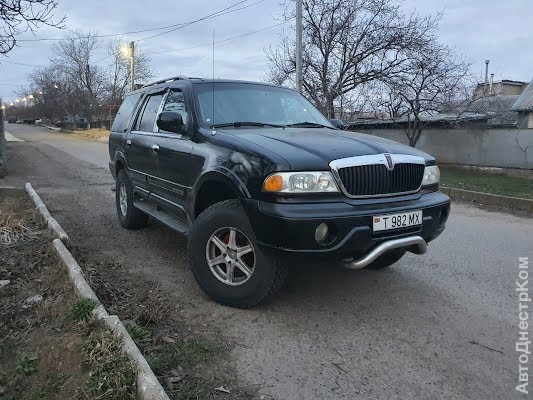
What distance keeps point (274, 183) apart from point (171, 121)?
153 centimetres

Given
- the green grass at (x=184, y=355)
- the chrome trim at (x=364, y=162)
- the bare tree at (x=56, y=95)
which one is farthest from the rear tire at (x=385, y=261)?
the bare tree at (x=56, y=95)

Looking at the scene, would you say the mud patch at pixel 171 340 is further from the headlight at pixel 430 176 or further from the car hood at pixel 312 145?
the headlight at pixel 430 176

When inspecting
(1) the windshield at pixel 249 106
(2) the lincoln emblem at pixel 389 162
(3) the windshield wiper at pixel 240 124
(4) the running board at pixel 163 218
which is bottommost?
(4) the running board at pixel 163 218

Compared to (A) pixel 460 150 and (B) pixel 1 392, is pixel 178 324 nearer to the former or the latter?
(B) pixel 1 392

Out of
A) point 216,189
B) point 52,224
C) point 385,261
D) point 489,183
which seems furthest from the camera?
point 489,183

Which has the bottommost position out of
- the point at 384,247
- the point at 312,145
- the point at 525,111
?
the point at 384,247

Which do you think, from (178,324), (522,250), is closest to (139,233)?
(178,324)

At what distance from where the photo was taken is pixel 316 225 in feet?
11.0

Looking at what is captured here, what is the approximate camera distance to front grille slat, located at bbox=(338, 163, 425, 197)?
354cm

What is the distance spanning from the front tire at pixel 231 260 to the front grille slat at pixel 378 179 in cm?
80

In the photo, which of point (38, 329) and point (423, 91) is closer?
point (38, 329)

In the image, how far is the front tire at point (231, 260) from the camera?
3.67 metres

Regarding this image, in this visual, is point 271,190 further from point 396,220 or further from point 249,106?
point 249,106

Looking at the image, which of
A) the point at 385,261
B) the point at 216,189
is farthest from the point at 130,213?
the point at 385,261
